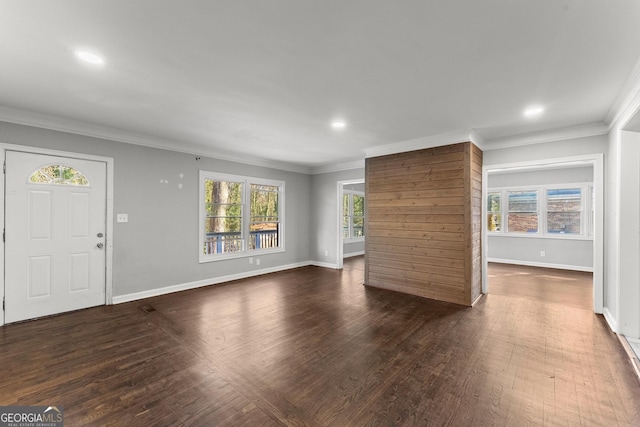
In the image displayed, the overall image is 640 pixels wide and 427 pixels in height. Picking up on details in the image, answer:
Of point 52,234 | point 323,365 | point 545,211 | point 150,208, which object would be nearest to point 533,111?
point 323,365

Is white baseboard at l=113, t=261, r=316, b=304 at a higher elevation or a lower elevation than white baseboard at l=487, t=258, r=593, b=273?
lower

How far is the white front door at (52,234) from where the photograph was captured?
3.53m

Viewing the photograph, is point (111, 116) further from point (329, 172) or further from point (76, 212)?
point (329, 172)

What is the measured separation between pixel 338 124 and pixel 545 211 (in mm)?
6466

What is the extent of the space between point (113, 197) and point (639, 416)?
6096 mm

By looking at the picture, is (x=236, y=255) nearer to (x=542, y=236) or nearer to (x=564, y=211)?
(x=542, y=236)

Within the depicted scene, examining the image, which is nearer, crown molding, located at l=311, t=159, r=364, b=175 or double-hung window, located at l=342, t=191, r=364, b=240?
crown molding, located at l=311, t=159, r=364, b=175

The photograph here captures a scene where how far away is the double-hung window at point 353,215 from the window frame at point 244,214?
9.19ft

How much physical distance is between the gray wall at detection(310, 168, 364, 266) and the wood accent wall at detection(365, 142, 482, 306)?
66.9 inches

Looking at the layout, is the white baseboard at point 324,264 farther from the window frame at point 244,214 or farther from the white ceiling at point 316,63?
the white ceiling at point 316,63

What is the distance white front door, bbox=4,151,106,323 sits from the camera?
3.53 m

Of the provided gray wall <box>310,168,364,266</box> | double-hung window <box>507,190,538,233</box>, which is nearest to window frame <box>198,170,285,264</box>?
gray wall <box>310,168,364,266</box>

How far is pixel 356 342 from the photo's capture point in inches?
118

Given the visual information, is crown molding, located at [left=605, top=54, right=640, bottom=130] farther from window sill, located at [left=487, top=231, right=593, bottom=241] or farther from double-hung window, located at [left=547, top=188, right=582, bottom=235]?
window sill, located at [left=487, top=231, right=593, bottom=241]
